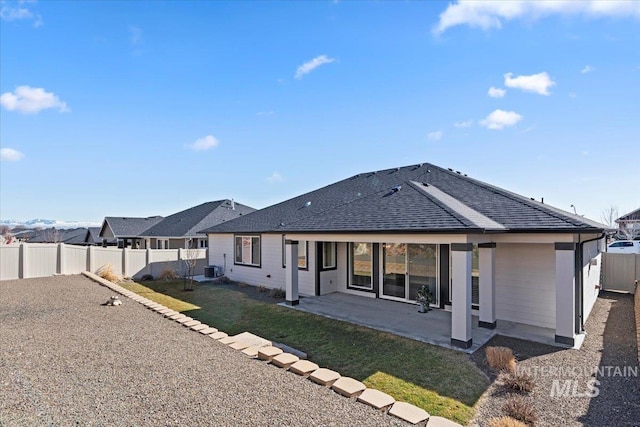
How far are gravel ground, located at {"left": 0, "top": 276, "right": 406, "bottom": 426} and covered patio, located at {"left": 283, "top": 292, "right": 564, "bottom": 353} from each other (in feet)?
13.9

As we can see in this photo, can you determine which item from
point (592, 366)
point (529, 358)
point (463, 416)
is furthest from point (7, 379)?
point (592, 366)

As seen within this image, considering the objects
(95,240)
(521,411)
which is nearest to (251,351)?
(521,411)

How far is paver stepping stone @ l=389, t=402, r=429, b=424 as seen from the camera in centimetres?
356

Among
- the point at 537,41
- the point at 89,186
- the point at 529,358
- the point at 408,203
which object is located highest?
the point at 537,41

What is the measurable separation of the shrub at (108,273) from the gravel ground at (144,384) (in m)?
8.29

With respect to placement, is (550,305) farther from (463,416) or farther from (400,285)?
(463,416)

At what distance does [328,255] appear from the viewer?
12.6 meters

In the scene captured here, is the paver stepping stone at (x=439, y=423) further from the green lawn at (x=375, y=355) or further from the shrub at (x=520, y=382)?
the shrub at (x=520, y=382)

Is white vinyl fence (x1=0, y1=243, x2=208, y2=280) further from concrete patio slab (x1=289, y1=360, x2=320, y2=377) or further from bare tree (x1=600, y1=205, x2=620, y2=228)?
bare tree (x1=600, y1=205, x2=620, y2=228)

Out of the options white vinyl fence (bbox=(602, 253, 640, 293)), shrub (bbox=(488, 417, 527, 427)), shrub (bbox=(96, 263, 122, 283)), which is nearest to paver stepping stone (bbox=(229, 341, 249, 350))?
shrub (bbox=(488, 417, 527, 427))

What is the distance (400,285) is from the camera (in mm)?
10820

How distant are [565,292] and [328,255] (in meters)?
7.44

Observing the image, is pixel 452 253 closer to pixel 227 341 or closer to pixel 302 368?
pixel 302 368

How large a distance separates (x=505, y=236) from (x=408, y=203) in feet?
8.50
